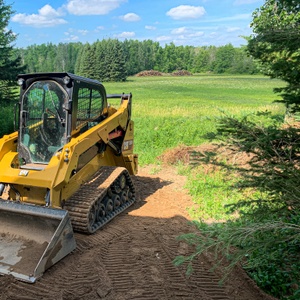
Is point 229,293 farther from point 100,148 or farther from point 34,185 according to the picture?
point 100,148

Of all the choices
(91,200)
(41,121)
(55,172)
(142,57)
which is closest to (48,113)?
(41,121)

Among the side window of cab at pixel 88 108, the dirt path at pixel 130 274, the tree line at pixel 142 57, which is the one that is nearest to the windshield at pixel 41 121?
the side window of cab at pixel 88 108

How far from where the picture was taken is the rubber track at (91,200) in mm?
5352

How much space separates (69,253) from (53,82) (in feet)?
9.40

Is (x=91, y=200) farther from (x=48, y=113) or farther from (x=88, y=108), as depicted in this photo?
(x=88, y=108)

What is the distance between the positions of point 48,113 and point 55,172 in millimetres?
1232

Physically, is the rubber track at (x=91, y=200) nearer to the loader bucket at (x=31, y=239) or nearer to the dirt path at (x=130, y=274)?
the dirt path at (x=130, y=274)

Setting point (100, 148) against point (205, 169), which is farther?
point (205, 169)

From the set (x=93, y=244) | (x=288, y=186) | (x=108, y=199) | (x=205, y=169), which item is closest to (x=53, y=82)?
(x=108, y=199)

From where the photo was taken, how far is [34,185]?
5176mm

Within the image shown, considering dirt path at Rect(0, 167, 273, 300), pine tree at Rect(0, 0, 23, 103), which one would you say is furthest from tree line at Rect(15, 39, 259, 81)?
dirt path at Rect(0, 167, 273, 300)

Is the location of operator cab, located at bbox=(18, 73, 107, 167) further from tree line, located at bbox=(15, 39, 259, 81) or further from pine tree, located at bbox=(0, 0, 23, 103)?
tree line, located at bbox=(15, 39, 259, 81)

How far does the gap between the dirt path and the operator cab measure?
1637 mm

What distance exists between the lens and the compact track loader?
462 centimetres
